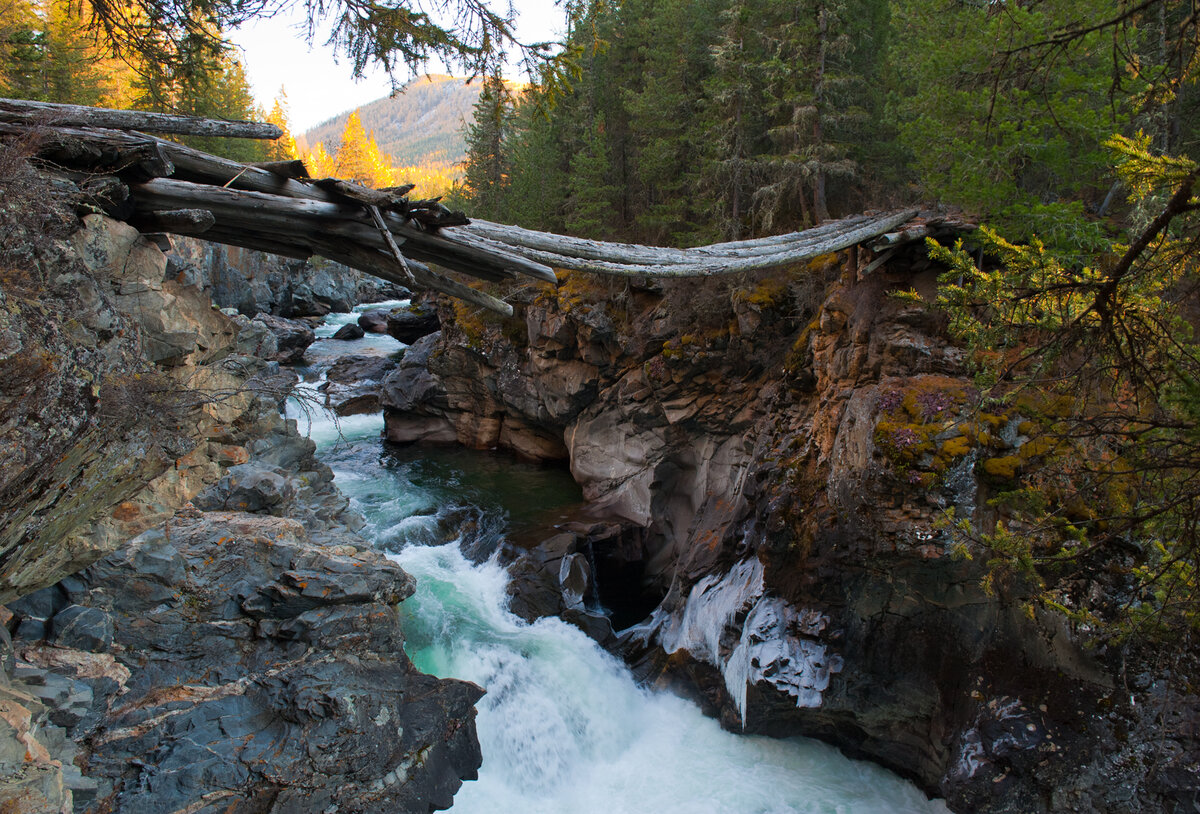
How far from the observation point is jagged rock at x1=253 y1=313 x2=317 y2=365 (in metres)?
23.6

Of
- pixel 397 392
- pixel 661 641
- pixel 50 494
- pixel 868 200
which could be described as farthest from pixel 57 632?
pixel 868 200

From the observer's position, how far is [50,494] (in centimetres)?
283

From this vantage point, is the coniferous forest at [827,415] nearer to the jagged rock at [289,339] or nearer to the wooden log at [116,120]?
the wooden log at [116,120]

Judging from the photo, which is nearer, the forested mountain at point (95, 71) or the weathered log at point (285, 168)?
the weathered log at point (285, 168)

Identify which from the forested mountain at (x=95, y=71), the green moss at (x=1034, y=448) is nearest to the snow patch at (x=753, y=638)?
the green moss at (x=1034, y=448)

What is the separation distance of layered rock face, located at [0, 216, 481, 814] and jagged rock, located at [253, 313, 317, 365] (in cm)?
1677

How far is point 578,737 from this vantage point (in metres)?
8.12

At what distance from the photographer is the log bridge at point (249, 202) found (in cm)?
301

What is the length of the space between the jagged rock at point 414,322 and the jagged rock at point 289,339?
153 inches

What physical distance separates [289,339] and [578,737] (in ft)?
73.6

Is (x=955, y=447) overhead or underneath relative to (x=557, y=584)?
overhead

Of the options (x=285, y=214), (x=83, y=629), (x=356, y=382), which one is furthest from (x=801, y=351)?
(x=356, y=382)

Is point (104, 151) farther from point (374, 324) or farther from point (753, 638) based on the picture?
point (374, 324)

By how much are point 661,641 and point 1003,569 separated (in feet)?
16.7
